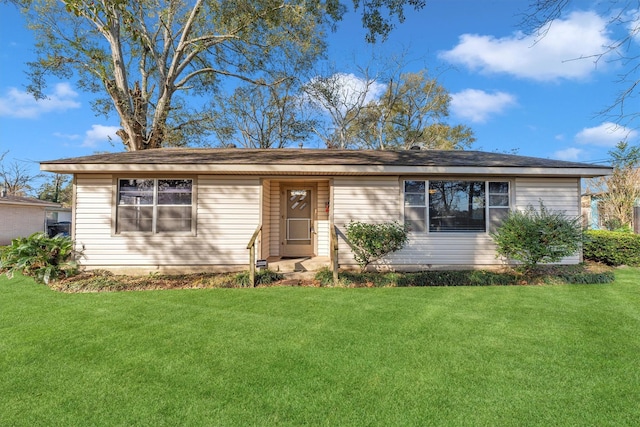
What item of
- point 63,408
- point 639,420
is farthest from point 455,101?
point 63,408

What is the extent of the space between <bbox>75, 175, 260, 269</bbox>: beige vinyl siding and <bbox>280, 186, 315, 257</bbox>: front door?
5.13ft

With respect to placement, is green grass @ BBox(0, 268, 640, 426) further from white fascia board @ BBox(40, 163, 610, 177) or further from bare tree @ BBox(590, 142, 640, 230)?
bare tree @ BBox(590, 142, 640, 230)

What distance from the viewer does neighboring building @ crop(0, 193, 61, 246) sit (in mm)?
18688

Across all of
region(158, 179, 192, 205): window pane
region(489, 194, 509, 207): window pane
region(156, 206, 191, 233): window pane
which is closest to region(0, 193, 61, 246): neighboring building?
region(156, 206, 191, 233): window pane

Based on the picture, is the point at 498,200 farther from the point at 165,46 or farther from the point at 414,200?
the point at 165,46

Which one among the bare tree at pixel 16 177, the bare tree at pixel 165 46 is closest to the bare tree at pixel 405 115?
the bare tree at pixel 165 46

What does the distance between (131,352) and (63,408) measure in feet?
3.40

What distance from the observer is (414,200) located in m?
8.27

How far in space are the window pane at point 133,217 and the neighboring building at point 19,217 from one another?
15995mm

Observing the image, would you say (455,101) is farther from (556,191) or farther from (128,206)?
(128,206)

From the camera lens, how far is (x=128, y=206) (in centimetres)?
801

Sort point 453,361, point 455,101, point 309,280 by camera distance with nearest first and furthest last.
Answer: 1. point 453,361
2. point 309,280
3. point 455,101

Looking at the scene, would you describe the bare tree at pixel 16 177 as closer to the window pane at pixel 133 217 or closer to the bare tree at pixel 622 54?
the window pane at pixel 133 217

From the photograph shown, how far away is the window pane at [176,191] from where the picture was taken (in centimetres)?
805
